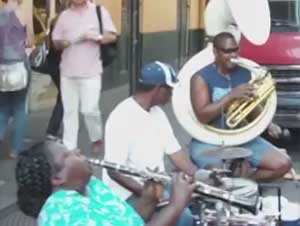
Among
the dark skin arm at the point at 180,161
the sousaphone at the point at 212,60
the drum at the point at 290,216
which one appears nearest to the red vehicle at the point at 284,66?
the sousaphone at the point at 212,60

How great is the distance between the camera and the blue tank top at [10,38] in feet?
25.8

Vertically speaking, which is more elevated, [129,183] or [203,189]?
[203,189]

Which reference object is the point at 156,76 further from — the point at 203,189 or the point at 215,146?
the point at 203,189

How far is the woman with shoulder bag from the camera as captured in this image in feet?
25.9

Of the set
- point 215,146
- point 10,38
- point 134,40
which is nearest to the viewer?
point 215,146

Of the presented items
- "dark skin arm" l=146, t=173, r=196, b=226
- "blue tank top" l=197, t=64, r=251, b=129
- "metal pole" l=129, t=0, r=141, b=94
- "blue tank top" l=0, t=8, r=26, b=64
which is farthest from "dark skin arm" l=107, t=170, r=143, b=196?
"metal pole" l=129, t=0, r=141, b=94

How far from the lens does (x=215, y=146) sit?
6.12 metres

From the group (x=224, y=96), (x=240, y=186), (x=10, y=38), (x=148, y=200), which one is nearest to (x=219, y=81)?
(x=224, y=96)

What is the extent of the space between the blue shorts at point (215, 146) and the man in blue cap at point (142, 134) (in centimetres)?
72

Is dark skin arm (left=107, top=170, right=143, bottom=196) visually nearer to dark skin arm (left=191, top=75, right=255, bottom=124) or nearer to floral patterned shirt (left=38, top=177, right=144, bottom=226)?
floral patterned shirt (left=38, top=177, right=144, bottom=226)

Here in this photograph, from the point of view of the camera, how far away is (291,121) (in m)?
9.87

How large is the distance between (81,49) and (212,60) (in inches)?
87.7

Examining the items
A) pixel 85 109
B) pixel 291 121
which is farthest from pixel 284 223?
pixel 291 121

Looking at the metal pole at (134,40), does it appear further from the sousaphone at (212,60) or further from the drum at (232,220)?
the drum at (232,220)
